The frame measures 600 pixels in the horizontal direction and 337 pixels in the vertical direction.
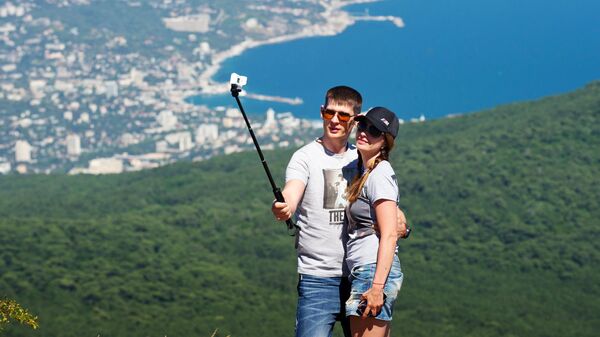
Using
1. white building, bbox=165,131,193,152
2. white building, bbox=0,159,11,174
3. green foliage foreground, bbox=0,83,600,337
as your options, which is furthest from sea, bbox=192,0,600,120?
green foliage foreground, bbox=0,83,600,337

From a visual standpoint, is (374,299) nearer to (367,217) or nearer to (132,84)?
(367,217)

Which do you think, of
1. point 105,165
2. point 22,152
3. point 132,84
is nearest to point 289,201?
point 105,165

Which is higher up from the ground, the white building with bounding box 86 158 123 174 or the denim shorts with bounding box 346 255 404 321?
the denim shorts with bounding box 346 255 404 321

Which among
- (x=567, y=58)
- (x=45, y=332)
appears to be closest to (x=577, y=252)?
(x=45, y=332)

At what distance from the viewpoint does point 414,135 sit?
4616cm

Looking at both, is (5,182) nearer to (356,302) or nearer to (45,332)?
(45,332)

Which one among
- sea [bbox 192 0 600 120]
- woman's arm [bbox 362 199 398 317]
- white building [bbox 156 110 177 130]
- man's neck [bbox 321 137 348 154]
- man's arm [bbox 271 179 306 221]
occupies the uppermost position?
sea [bbox 192 0 600 120]

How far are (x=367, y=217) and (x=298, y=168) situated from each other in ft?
1.16

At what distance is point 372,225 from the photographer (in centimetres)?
484

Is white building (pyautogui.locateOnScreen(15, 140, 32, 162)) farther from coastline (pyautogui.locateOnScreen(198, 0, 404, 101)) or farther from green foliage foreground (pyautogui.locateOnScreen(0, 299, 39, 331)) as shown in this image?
green foliage foreground (pyautogui.locateOnScreen(0, 299, 39, 331))

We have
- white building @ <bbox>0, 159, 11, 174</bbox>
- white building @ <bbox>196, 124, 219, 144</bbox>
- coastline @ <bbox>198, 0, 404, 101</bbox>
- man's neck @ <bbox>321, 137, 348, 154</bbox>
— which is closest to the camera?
man's neck @ <bbox>321, 137, 348, 154</bbox>

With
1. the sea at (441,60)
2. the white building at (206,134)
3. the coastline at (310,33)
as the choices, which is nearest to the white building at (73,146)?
the white building at (206,134)

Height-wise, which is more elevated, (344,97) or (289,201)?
(344,97)

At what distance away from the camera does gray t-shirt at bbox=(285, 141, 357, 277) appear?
4.95 m
